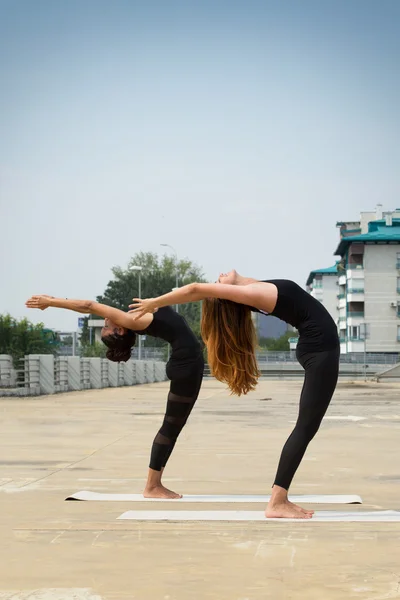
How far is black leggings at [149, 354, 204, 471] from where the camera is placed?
293 inches

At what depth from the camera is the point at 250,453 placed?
11625mm

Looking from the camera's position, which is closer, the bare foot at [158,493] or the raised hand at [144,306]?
the raised hand at [144,306]

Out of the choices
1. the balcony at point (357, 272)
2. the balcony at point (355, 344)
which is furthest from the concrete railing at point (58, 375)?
the balcony at point (357, 272)

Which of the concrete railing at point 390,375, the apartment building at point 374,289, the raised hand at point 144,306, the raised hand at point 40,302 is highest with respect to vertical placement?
the apartment building at point 374,289

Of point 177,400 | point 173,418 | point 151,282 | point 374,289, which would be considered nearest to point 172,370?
point 177,400

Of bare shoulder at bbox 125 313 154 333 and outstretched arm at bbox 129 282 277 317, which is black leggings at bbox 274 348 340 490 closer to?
outstretched arm at bbox 129 282 277 317

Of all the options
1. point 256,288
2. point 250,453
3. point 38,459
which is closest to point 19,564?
point 256,288

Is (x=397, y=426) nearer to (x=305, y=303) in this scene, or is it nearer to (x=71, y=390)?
(x=305, y=303)

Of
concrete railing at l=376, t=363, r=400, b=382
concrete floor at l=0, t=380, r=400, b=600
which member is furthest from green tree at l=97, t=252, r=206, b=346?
concrete floor at l=0, t=380, r=400, b=600

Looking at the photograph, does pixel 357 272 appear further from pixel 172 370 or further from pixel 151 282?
pixel 172 370

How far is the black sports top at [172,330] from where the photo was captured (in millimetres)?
7391

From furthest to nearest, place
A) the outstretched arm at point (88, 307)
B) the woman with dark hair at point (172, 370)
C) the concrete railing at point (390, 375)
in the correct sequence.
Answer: the concrete railing at point (390, 375) → the woman with dark hair at point (172, 370) → the outstretched arm at point (88, 307)

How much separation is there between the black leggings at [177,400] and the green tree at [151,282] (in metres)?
118

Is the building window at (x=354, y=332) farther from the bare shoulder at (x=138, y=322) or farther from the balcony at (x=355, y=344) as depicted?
the bare shoulder at (x=138, y=322)
